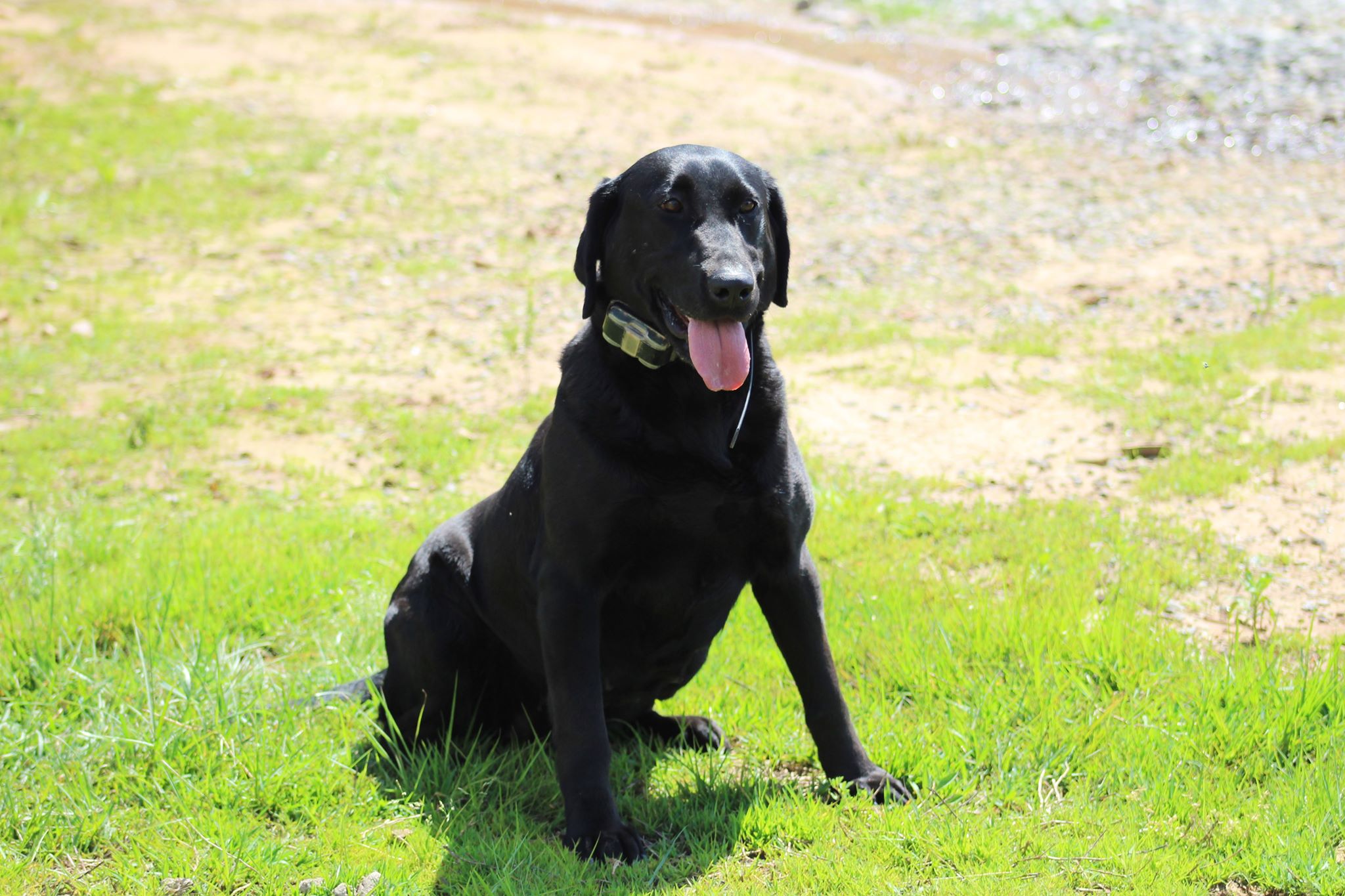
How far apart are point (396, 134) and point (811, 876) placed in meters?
9.92

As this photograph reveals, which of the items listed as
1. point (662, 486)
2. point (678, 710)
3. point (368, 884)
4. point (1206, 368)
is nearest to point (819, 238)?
point (1206, 368)

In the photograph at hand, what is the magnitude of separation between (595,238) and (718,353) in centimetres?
55

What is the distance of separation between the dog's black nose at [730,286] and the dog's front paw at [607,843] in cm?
134

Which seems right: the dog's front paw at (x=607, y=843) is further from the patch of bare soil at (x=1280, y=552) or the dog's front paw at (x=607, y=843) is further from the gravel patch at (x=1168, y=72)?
the gravel patch at (x=1168, y=72)

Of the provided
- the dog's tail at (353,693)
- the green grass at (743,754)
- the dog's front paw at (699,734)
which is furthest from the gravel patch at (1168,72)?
the dog's tail at (353,693)

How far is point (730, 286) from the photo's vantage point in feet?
9.82

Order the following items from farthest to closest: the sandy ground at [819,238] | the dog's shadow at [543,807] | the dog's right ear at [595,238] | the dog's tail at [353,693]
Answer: the sandy ground at [819,238], the dog's tail at [353,693], the dog's right ear at [595,238], the dog's shadow at [543,807]

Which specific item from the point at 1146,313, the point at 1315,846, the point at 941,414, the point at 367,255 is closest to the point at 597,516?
the point at 1315,846

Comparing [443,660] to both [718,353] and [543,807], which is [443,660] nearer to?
[543,807]

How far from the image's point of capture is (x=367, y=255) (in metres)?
9.45

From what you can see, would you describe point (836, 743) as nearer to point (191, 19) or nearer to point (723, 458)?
point (723, 458)

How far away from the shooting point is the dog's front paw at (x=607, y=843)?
3146 mm

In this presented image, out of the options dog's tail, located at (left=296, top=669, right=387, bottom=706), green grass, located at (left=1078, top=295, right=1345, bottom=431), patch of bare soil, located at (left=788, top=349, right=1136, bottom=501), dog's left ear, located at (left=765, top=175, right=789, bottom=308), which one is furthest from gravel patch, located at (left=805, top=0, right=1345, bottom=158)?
dog's tail, located at (left=296, top=669, right=387, bottom=706)

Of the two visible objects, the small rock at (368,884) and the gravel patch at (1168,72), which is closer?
the small rock at (368,884)
